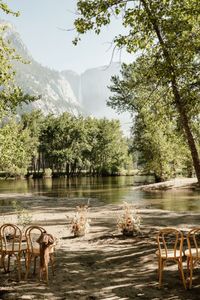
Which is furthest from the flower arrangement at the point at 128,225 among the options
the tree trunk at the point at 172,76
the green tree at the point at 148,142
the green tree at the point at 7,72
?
the green tree at the point at 148,142

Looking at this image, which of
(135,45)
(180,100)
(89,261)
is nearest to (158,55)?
(135,45)

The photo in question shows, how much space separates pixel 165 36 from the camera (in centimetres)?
1197

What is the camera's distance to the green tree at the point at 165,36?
1126 centimetres

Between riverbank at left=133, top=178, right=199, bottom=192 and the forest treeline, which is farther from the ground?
the forest treeline

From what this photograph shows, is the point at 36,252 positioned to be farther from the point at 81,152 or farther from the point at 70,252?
the point at 81,152

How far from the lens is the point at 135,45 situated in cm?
1198

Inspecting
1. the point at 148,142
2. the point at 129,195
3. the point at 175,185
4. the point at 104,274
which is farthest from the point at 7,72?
the point at 148,142

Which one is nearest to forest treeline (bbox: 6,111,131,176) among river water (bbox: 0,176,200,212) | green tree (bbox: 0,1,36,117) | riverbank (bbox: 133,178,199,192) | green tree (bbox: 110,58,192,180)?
green tree (bbox: 110,58,192,180)

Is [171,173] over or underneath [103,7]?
underneath

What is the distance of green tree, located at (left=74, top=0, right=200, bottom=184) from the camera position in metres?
11.3

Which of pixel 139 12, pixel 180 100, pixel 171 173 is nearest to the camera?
pixel 139 12

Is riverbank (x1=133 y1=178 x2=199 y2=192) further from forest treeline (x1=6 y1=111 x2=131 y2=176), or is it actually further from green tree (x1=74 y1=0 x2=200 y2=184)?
forest treeline (x1=6 y1=111 x2=131 y2=176)

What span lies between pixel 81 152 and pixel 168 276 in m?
89.4

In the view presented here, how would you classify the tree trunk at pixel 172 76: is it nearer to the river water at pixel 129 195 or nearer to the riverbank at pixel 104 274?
the riverbank at pixel 104 274
